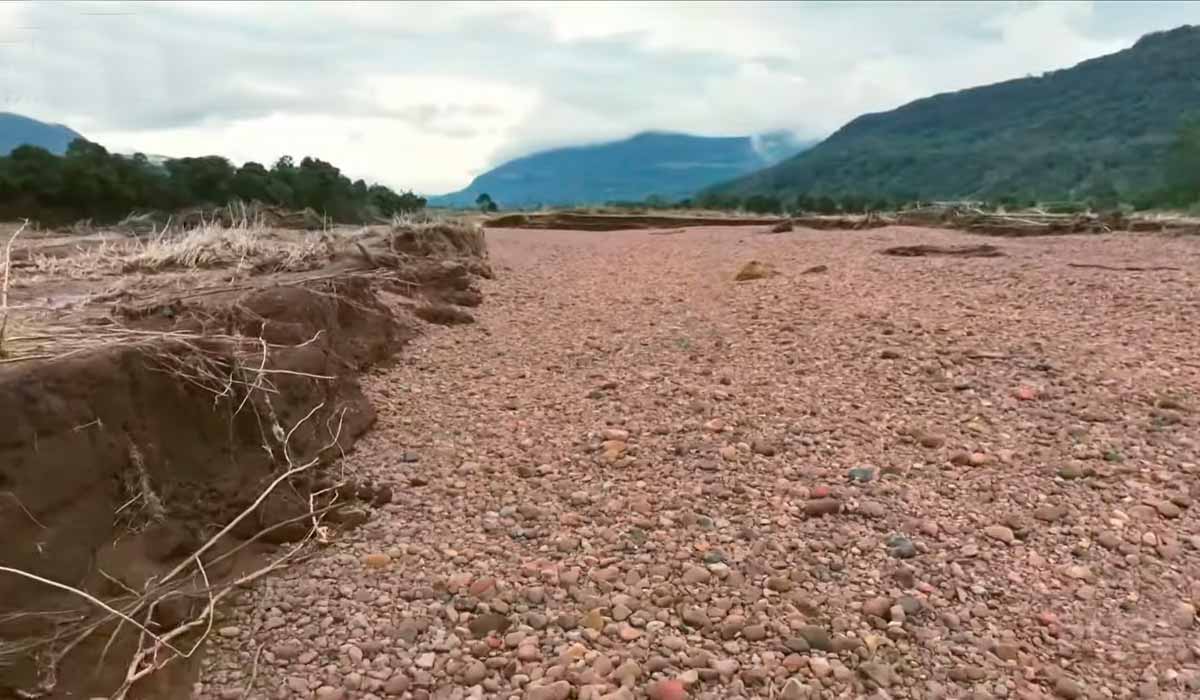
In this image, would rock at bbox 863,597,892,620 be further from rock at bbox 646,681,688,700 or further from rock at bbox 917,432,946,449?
rock at bbox 917,432,946,449

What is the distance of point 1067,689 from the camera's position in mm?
2285

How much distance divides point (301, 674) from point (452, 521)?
0.89 meters

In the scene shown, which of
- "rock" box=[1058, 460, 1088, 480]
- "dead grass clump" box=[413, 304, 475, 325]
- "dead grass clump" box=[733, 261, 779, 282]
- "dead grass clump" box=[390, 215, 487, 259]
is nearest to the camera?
"rock" box=[1058, 460, 1088, 480]

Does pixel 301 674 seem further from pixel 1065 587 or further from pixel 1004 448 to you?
pixel 1004 448

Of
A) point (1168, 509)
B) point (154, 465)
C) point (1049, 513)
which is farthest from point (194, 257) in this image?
point (1168, 509)

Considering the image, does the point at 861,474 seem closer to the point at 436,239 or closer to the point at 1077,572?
the point at 1077,572

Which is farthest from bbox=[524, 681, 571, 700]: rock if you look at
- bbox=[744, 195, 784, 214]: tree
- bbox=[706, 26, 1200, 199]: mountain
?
bbox=[706, 26, 1200, 199]: mountain

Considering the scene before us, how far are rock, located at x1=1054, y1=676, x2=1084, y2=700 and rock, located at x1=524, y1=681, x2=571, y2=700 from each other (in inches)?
51.3

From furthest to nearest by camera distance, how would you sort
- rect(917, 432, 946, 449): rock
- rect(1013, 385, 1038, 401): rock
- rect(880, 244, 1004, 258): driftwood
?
rect(880, 244, 1004, 258): driftwood, rect(1013, 385, 1038, 401): rock, rect(917, 432, 946, 449): rock

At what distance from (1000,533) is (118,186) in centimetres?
1448

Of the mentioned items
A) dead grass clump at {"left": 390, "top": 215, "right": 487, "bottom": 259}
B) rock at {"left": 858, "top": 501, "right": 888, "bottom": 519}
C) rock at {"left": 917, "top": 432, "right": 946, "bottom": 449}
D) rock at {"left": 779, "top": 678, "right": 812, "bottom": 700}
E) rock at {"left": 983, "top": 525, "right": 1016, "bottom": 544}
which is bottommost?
rock at {"left": 779, "top": 678, "right": 812, "bottom": 700}

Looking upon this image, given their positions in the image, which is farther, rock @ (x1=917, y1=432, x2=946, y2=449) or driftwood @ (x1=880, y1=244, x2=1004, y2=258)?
driftwood @ (x1=880, y1=244, x2=1004, y2=258)

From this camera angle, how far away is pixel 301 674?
2361 millimetres

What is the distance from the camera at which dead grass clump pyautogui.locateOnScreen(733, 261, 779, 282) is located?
751 centimetres
